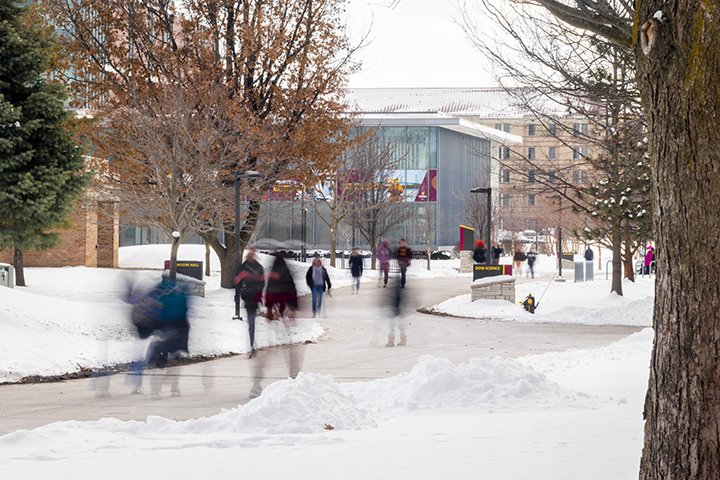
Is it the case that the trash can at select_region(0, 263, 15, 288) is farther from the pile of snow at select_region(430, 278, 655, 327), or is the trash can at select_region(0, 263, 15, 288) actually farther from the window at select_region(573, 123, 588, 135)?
the window at select_region(573, 123, 588, 135)

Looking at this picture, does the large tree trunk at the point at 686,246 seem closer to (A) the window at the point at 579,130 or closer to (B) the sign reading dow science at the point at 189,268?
(A) the window at the point at 579,130

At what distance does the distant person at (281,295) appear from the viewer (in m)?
15.0

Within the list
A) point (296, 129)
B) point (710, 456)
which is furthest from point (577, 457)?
point (296, 129)

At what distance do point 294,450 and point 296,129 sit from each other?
26.5 metres

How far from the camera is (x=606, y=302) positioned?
30719mm

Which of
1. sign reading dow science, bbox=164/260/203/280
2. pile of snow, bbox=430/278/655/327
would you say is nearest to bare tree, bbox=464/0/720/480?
pile of snow, bbox=430/278/655/327

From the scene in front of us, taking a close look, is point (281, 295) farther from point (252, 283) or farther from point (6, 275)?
point (6, 275)

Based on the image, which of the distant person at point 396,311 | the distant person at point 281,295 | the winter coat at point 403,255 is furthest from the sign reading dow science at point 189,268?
the distant person at point 281,295

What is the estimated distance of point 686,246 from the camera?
195 inches

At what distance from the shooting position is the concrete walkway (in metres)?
12.2

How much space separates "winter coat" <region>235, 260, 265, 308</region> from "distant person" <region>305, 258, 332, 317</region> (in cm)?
796

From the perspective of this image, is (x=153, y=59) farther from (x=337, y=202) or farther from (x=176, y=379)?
(x=337, y=202)

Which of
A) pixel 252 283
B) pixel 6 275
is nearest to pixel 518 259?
pixel 6 275

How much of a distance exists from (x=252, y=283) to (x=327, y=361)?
2.71 meters
